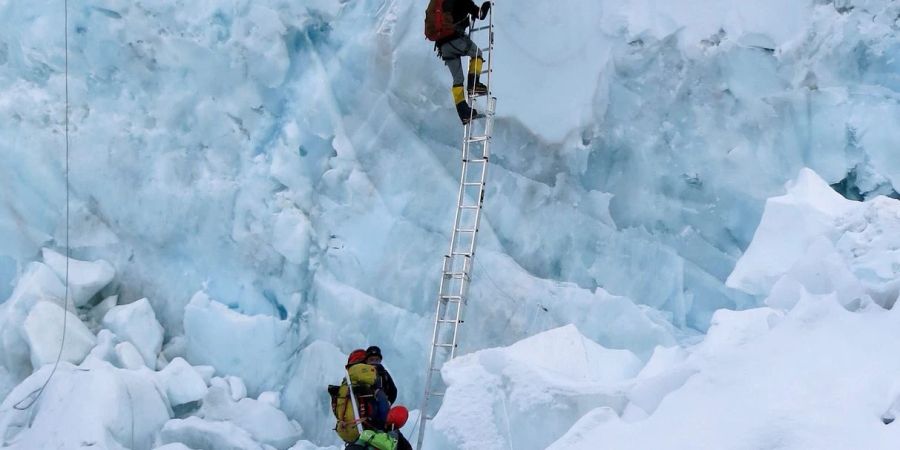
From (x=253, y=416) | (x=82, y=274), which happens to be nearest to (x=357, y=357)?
(x=253, y=416)

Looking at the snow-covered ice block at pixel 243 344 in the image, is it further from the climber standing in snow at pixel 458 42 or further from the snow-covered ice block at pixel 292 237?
the climber standing in snow at pixel 458 42

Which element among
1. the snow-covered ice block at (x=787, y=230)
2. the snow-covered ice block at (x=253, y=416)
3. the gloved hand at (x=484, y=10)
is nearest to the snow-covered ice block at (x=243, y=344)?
the snow-covered ice block at (x=253, y=416)

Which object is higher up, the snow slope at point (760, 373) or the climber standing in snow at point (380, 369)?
the snow slope at point (760, 373)

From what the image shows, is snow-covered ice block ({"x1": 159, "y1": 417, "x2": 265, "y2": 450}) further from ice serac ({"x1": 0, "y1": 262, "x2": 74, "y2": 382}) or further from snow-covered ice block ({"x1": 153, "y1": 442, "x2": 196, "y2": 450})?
ice serac ({"x1": 0, "y1": 262, "x2": 74, "y2": 382})

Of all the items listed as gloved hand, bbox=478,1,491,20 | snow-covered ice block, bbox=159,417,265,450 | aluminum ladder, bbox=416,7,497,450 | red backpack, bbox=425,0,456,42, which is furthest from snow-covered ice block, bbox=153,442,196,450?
gloved hand, bbox=478,1,491,20

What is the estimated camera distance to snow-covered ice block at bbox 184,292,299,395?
4754 mm

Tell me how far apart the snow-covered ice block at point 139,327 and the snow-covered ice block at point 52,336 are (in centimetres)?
14

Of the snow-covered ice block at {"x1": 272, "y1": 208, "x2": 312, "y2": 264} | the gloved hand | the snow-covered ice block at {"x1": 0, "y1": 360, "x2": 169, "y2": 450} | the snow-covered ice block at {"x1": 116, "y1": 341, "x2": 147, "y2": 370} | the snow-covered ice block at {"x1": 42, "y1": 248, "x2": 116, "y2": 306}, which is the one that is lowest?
the snow-covered ice block at {"x1": 0, "y1": 360, "x2": 169, "y2": 450}

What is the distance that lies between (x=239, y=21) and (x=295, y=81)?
19.0 inches

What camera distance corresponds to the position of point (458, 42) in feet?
14.6

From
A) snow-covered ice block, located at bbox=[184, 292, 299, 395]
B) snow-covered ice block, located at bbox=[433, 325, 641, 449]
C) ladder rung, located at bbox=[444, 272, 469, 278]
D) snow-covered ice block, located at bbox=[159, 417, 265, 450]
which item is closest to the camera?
snow-covered ice block, located at bbox=[433, 325, 641, 449]

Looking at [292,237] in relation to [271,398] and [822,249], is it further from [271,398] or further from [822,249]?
[822,249]

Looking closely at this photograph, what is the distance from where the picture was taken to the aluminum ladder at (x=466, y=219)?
4238 mm

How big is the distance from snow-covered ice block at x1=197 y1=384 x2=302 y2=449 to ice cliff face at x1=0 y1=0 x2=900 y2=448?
0.02 m
